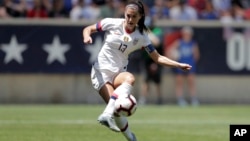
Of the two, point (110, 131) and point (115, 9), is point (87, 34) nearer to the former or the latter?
point (110, 131)

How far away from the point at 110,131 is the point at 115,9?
36.2 feet

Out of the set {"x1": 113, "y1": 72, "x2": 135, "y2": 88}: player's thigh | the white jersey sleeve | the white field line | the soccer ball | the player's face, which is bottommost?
the white field line

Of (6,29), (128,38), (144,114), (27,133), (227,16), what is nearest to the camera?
(128,38)

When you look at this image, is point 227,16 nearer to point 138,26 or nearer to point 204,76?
point 204,76

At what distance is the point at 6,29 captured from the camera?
25828 mm

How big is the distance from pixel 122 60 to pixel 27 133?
3.03 m

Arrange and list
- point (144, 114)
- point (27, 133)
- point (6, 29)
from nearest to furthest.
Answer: point (27, 133) < point (144, 114) < point (6, 29)

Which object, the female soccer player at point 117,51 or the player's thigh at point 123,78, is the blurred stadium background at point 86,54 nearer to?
the female soccer player at point 117,51

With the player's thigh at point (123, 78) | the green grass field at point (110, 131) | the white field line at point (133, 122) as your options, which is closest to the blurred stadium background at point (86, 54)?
the green grass field at point (110, 131)

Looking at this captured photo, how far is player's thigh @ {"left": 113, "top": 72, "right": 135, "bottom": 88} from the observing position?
43.2ft

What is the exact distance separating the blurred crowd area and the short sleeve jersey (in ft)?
40.8

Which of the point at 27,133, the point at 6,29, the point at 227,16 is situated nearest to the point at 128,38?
the point at 27,133

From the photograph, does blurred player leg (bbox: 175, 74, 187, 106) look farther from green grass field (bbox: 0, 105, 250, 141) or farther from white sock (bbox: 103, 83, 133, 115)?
white sock (bbox: 103, 83, 133, 115)

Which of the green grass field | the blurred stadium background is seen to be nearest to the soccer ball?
the green grass field
